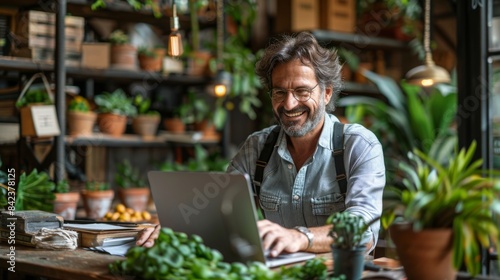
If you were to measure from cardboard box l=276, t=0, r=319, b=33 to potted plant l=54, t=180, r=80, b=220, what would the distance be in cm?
249

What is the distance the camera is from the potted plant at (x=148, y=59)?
5039 millimetres

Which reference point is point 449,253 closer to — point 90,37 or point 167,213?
point 167,213

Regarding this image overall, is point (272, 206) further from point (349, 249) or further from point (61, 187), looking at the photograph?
point (61, 187)

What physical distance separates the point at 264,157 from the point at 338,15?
3.39 meters

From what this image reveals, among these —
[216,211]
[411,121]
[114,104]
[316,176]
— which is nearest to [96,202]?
[114,104]

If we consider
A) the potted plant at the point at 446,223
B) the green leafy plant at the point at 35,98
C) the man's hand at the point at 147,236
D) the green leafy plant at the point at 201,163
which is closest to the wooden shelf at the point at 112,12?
the green leafy plant at the point at 35,98

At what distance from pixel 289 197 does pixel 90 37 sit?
10.3ft

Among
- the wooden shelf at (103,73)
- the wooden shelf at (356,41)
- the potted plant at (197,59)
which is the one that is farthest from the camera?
the wooden shelf at (356,41)

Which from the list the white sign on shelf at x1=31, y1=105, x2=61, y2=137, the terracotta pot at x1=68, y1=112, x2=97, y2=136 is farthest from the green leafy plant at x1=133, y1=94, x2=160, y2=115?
the white sign on shelf at x1=31, y1=105, x2=61, y2=137

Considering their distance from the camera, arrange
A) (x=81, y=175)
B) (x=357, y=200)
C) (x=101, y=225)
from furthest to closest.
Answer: (x=81, y=175), (x=101, y=225), (x=357, y=200)

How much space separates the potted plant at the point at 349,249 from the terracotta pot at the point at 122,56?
336cm

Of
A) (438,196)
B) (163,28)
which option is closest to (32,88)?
(163,28)

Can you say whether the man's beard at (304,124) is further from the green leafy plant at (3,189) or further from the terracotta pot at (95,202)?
the terracotta pot at (95,202)

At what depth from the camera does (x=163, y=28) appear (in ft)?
17.0
